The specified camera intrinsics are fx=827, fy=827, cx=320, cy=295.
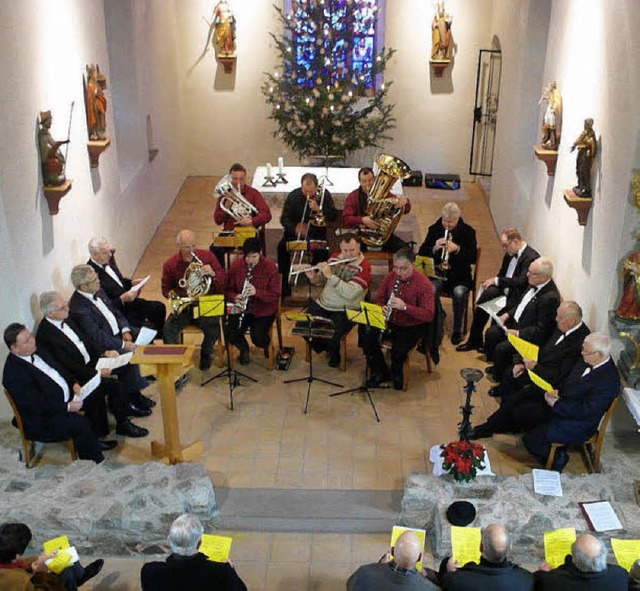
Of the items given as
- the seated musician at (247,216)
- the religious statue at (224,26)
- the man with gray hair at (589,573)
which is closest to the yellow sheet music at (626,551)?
the man with gray hair at (589,573)

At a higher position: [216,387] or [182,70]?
[182,70]

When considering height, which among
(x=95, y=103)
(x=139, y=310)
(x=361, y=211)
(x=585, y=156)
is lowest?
(x=139, y=310)

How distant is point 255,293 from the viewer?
7.39 m

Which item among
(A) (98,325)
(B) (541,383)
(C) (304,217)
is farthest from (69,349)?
(B) (541,383)

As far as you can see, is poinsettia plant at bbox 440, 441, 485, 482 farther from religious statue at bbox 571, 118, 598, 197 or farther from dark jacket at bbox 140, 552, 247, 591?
religious statue at bbox 571, 118, 598, 197

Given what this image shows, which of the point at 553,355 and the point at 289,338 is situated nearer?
→ the point at 553,355

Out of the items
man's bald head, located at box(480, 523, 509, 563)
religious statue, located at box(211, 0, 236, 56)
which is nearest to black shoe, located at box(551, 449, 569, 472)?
man's bald head, located at box(480, 523, 509, 563)

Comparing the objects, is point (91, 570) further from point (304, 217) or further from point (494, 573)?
point (304, 217)

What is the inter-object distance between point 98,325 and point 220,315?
3.30ft

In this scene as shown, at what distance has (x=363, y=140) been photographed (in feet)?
41.3

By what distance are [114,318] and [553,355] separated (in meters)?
3.62

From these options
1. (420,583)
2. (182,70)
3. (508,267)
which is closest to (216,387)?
(508,267)

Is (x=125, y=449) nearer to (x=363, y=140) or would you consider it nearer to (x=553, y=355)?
(x=553, y=355)

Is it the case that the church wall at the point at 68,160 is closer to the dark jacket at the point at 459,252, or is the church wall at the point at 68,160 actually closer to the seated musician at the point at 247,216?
the seated musician at the point at 247,216
